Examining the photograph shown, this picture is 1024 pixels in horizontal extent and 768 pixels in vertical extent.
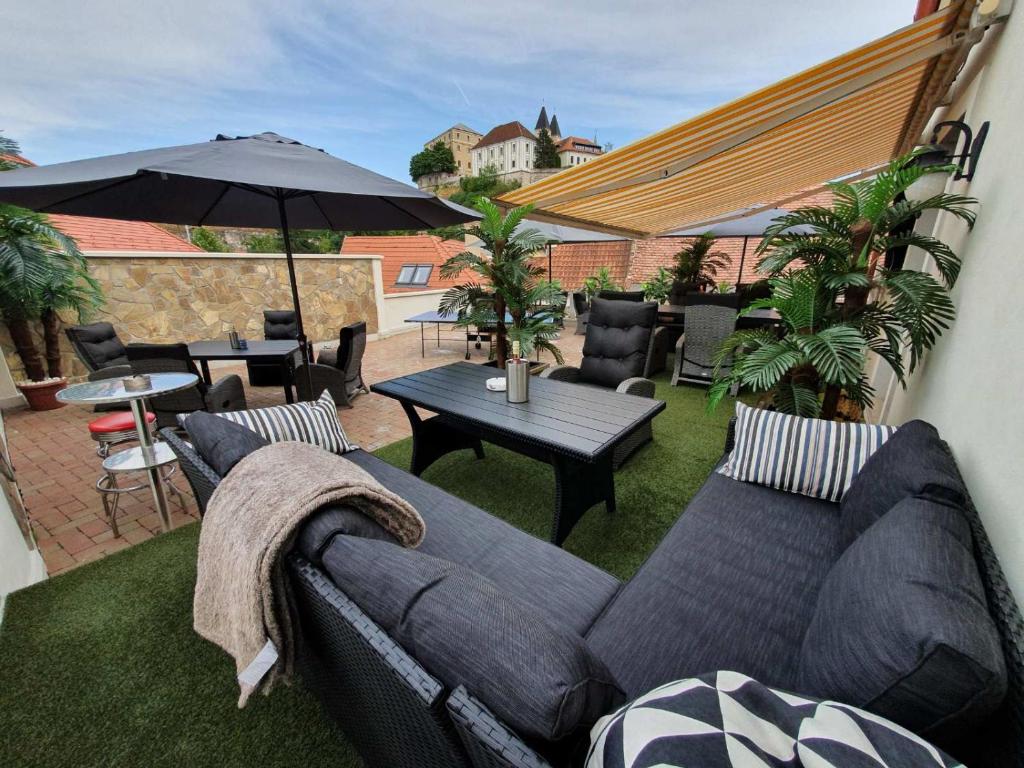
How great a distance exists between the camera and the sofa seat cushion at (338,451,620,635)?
1.37 metres

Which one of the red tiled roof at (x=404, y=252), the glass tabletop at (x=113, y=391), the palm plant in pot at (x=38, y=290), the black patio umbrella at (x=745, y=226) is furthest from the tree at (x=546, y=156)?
the glass tabletop at (x=113, y=391)

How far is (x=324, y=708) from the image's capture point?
148 cm

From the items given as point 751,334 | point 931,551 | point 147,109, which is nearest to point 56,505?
point 931,551

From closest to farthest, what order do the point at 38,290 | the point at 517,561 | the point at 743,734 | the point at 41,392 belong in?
the point at 743,734
the point at 517,561
the point at 38,290
the point at 41,392

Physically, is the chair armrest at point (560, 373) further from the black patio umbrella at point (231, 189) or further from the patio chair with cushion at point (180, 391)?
the patio chair with cushion at point (180, 391)

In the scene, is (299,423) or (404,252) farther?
(404,252)

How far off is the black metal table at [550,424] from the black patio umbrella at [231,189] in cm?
121

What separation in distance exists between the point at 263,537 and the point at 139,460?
7.07 feet

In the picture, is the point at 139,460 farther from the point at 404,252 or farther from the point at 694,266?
the point at 404,252

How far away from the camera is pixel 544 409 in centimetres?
244

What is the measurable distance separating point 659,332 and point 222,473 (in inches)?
198

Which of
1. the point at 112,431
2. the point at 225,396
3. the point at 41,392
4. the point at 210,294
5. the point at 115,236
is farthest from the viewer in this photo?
the point at 115,236

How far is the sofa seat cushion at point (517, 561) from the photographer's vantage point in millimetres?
1366

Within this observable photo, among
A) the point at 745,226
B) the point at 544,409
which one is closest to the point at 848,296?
the point at 544,409
